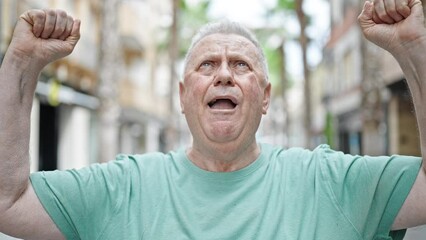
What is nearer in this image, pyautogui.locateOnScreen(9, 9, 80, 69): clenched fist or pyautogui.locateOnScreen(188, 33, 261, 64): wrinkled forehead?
pyautogui.locateOnScreen(9, 9, 80, 69): clenched fist

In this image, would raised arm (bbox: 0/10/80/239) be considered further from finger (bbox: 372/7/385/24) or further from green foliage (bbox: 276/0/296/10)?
green foliage (bbox: 276/0/296/10)

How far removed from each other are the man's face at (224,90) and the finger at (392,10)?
0.55m

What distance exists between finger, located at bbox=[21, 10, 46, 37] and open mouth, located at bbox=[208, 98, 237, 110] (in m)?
0.66

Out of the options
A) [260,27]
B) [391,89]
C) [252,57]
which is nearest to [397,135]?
[391,89]

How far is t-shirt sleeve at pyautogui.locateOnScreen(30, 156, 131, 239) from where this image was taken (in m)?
2.51

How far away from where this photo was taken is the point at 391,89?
19.8 metres

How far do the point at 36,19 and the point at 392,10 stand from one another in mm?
1225

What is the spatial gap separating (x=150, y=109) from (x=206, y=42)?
103 feet

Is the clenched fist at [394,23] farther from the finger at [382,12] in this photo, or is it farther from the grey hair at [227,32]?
the grey hair at [227,32]

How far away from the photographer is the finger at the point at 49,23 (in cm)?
248

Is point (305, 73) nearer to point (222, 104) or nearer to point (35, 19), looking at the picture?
point (222, 104)

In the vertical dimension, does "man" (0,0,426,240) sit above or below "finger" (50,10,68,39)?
below

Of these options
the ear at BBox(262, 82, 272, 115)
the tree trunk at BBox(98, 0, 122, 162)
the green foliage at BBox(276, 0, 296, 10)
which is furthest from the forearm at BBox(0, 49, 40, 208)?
the green foliage at BBox(276, 0, 296, 10)

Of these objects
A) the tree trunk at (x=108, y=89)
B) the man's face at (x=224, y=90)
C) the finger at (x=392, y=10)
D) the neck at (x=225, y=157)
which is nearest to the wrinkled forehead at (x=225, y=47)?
the man's face at (x=224, y=90)
